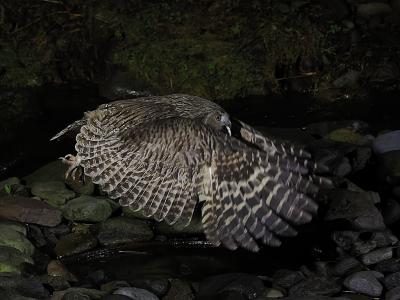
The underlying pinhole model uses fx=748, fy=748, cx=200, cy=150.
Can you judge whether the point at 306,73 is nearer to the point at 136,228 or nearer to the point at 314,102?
the point at 314,102

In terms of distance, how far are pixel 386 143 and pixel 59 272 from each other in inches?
130

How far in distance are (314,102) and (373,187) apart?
2.23m

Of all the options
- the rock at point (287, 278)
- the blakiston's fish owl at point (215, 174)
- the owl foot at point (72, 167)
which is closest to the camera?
the blakiston's fish owl at point (215, 174)

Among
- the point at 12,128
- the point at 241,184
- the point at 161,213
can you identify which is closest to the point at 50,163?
the point at 12,128

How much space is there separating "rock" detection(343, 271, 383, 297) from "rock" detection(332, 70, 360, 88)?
154 inches

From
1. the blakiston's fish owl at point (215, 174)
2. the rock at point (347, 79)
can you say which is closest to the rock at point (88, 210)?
the blakiston's fish owl at point (215, 174)

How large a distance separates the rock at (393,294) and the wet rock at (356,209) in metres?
0.84

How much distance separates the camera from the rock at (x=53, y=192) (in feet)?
20.3

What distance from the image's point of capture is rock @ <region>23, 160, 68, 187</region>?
650cm

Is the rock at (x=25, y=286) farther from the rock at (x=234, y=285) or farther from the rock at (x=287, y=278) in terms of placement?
the rock at (x=287, y=278)

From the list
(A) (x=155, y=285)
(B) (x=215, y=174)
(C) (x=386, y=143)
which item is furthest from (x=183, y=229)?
(C) (x=386, y=143)

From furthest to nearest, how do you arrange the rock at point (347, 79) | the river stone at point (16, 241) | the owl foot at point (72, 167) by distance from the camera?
the rock at point (347, 79) → the owl foot at point (72, 167) → the river stone at point (16, 241)

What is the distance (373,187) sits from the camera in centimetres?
644

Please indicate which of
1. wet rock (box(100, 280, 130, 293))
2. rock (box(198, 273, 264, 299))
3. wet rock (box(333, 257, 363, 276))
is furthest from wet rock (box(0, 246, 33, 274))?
wet rock (box(333, 257, 363, 276))
